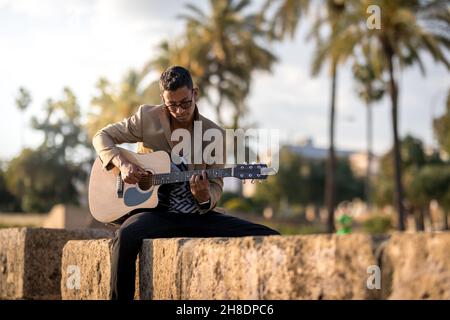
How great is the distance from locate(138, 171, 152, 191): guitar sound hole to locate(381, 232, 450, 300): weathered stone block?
84.1 inches

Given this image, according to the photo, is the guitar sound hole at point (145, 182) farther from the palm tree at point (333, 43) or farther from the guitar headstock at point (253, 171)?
the palm tree at point (333, 43)

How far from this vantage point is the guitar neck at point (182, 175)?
3980mm

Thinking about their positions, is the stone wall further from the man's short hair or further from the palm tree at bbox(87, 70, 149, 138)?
the palm tree at bbox(87, 70, 149, 138)

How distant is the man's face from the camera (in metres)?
4.27

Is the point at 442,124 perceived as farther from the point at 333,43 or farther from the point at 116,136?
the point at 116,136

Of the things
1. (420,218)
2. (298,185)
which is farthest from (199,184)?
(298,185)

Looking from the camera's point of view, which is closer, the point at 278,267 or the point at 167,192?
the point at 278,267

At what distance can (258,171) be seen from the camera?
3.90 m

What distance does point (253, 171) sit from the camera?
154 inches

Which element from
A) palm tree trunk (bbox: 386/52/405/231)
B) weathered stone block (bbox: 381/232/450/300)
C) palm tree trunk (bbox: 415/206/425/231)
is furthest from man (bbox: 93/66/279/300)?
palm tree trunk (bbox: 415/206/425/231)

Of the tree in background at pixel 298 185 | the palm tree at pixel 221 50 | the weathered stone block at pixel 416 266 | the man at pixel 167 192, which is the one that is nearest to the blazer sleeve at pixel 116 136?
the man at pixel 167 192

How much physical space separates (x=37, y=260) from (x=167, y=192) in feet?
5.48

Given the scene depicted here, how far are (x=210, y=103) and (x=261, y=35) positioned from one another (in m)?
4.13
